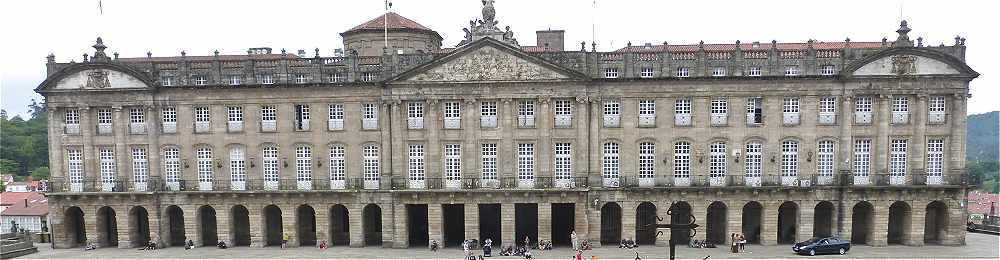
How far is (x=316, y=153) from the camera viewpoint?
38.3m

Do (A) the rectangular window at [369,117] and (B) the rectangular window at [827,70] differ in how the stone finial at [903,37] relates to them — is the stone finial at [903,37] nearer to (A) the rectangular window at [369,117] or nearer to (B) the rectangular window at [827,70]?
(B) the rectangular window at [827,70]

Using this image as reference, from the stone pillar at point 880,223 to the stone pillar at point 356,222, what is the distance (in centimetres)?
2921

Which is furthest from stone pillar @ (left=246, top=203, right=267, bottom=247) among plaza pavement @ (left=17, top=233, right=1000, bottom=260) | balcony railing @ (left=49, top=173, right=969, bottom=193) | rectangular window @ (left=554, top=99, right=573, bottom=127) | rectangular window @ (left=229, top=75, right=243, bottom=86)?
rectangular window @ (left=554, top=99, right=573, bottom=127)

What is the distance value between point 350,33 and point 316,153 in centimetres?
1241

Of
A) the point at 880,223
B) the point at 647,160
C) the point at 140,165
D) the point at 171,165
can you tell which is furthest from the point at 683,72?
the point at 140,165

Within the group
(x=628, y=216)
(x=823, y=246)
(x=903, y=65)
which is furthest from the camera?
(x=628, y=216)

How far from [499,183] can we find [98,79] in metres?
24.2

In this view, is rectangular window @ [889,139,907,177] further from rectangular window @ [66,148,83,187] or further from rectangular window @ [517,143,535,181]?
rectangular window @ [66,148,83,187]

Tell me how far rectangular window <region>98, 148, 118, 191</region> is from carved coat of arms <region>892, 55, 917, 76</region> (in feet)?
148

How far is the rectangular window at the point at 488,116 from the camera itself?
122 feet

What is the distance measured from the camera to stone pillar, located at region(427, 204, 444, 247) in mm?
37469

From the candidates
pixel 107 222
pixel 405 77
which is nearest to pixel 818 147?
pixel 405 77

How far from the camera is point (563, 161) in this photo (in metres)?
37.3

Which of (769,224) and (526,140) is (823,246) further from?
(526,140)
